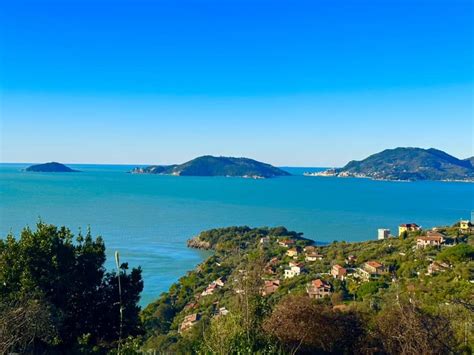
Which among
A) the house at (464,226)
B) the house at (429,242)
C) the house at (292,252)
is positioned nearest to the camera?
the house at (429,242)

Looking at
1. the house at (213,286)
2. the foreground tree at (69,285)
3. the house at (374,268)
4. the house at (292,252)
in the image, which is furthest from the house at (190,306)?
the foreground tree at (69,285)

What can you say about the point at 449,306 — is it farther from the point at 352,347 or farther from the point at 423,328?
the point at 423,328

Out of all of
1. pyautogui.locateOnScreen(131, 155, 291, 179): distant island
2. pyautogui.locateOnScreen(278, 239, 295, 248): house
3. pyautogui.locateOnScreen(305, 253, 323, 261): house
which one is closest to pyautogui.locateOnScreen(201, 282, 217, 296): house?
pyautogui.locateOnScreen(305, 253, 323, 261): house

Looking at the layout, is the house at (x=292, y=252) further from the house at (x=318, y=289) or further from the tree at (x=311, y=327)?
the tree at (x=311, y=327)

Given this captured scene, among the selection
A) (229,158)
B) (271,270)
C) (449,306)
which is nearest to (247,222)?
(271,270)

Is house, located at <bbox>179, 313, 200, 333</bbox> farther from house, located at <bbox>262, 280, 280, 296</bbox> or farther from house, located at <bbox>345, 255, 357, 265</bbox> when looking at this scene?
house, located at <bbox>345, 255, 357, 265</bbox>

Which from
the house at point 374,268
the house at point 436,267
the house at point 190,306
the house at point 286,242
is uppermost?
the house at point 436,267
